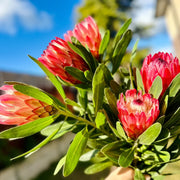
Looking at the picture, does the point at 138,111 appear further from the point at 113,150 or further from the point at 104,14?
the point at 104,14

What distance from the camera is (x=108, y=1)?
10.0 metres

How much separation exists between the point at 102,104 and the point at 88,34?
15cm

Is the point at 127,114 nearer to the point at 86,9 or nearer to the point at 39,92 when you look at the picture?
the point at 39,92

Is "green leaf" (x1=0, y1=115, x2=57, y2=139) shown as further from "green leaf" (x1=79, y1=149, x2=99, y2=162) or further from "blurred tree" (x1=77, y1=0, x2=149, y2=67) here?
"blurred tree" (x1=77, y1=0, x2=149, y2=67)

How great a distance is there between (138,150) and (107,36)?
26cm

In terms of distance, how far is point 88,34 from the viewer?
465mm

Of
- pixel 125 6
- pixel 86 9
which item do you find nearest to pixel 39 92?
pixel 86 9

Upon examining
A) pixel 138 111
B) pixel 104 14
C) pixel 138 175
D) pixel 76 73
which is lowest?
pixel 138 175

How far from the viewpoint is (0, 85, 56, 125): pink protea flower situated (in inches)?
15.6

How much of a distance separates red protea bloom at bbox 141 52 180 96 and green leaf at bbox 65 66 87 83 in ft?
0.40

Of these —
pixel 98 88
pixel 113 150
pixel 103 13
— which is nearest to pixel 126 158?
pixel 113 150

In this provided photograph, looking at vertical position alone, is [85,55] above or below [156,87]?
above

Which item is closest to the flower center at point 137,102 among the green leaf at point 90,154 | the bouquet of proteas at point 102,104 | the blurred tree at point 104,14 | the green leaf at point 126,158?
the bouquet of proteas at point 102,104

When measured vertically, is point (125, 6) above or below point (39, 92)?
above
